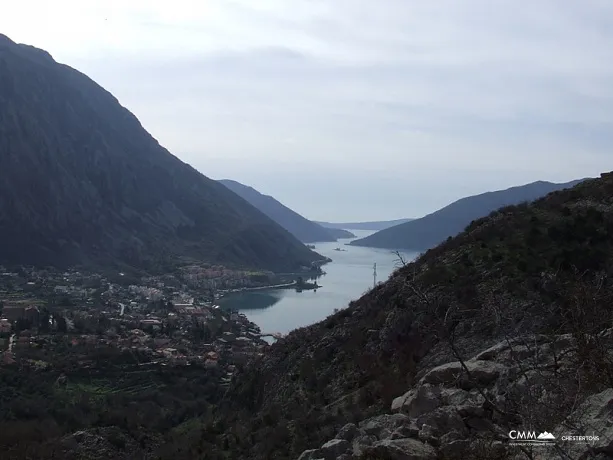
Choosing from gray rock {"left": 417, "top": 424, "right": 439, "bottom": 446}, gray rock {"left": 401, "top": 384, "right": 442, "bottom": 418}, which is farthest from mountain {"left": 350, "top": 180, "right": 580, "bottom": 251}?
gray rock {"left": 417, "top": 424, "right": 439, "bottom": 446}

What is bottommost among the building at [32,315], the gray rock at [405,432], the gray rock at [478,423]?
the building at [32,315]

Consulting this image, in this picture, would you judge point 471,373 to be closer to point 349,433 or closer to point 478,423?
point 478,423

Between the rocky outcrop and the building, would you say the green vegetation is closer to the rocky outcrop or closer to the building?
the rocky outcrop

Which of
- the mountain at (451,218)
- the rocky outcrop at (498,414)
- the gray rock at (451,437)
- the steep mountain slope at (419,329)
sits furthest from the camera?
the mountain at (451,218)


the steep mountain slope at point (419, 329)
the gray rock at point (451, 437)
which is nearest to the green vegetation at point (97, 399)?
the steep mountain slope at point (419, 329)

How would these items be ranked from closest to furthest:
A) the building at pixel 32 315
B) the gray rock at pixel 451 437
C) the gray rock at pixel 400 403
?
the gray rock at pixel 451 437
the gray rock at pixel 400 403
the building at pixel 32 315

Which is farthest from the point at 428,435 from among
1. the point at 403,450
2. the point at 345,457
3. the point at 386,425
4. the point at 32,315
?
the point at 32,315

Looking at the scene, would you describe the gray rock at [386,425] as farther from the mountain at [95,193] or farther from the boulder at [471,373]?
the mountain at [95,193]
